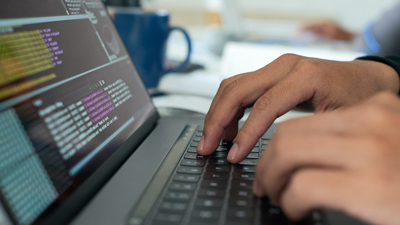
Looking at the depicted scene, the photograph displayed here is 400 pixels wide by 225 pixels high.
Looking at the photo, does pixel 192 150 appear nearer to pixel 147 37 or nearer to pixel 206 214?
pixel 206 214

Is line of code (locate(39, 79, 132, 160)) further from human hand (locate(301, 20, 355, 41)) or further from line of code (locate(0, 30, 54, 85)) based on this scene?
human hand (locate(301, 20, 355, 41))

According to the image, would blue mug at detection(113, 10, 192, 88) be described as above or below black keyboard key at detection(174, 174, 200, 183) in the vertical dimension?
above

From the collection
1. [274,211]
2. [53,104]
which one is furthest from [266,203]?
[53,104]

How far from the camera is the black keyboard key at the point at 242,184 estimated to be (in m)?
0.30

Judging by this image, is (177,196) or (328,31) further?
(328,31)

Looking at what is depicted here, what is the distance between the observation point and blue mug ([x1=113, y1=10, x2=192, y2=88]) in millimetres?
656

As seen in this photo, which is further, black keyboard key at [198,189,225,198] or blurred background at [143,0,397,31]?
blurred background at [143,0,397,31]

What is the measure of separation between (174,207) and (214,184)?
0.06 meters

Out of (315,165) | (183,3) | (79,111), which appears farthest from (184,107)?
(183,3)

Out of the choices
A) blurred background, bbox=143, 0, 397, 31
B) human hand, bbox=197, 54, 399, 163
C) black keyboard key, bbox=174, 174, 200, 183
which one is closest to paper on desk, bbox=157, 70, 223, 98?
human hand, bbox=197, 54, 399, 163

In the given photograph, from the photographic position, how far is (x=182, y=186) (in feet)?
0.99

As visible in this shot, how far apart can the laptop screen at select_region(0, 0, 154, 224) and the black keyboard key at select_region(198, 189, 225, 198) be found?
4.7 inches

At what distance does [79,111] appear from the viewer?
1.03 feet

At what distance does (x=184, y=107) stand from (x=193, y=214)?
1.11ft
